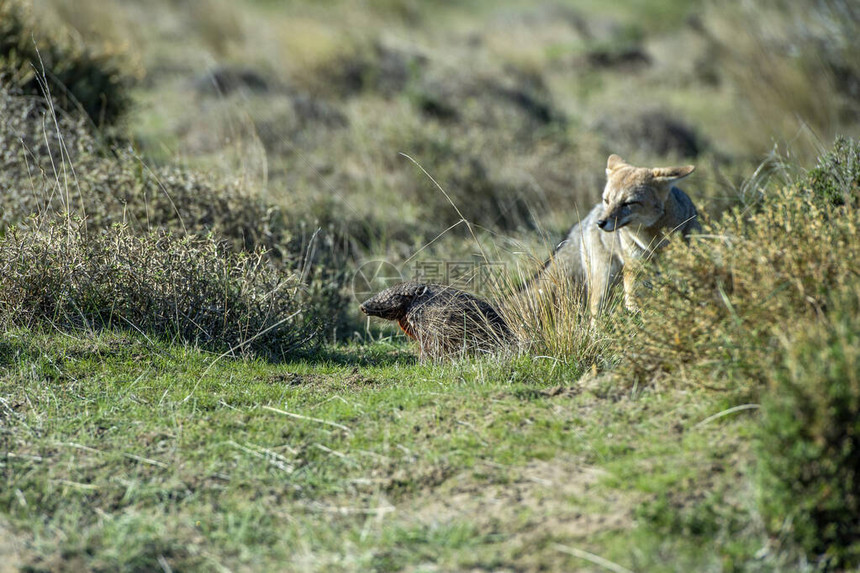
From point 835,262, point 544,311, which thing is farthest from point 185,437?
point 835,262

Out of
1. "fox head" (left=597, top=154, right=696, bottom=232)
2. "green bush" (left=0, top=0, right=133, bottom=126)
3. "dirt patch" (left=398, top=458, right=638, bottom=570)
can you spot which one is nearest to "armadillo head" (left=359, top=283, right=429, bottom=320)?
"fox head" (left=597, top=154, right=696, bottom=232)

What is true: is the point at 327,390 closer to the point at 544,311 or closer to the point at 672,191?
the point at 544,311

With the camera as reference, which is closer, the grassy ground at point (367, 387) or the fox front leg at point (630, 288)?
the grassy ground at point (367, 387)

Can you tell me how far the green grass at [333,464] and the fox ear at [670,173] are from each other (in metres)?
1.74

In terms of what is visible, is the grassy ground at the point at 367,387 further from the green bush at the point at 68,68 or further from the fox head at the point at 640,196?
the fox head at the point at 640,196

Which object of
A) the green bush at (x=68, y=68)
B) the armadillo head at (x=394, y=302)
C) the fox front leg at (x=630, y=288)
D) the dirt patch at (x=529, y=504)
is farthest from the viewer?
A: the green bush at (x=68, y=68)

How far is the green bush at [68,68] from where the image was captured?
9.53m

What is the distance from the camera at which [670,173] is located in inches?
244

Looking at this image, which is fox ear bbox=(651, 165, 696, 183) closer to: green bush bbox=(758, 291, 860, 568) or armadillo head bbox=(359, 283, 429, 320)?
armadillo head bbox=(359, 283, 429, 320)

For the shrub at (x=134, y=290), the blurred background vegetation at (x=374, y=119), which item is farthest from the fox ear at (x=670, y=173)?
the shrub at (x=134, y=290)

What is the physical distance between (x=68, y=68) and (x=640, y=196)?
7262 mm

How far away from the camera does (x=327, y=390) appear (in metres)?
5.44

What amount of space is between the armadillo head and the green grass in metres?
0.80

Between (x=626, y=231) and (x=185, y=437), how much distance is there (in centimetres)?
359
